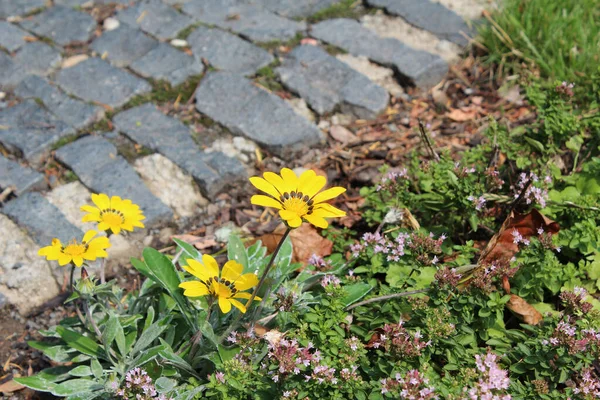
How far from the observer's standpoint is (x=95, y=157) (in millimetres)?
3545

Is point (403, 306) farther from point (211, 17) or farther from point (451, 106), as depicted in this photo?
point (211, 17)

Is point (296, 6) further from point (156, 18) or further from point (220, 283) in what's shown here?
point (220, 283)

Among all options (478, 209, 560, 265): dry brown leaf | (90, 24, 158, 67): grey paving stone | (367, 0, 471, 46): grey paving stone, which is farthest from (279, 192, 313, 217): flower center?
(367, 0, 471, 46): grey paving stone

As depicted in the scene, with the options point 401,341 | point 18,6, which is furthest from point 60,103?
point 401,341

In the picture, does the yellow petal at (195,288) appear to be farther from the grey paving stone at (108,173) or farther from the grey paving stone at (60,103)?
the grey paving stone at (60,103)

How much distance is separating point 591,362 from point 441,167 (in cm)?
90

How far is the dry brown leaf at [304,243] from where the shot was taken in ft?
9.82

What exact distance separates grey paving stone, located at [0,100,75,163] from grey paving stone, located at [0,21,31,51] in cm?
56

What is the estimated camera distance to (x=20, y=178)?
342 cm

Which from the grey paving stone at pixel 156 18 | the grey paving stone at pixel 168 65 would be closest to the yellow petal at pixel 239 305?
the grey paving stone at pixel 168 65

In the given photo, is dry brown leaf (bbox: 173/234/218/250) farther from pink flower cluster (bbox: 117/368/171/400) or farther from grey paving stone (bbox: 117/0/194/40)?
grey paving stone (bbox: 117/0/194/40)

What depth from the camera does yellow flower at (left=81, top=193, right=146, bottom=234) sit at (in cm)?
247

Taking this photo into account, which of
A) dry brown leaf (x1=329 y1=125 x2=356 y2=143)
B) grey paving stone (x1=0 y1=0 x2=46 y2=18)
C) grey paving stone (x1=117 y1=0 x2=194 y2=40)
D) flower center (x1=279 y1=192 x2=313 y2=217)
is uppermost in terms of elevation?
flower center (x1=279 y1=192 x2=313 y2=217)

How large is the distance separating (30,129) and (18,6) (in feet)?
4.22
